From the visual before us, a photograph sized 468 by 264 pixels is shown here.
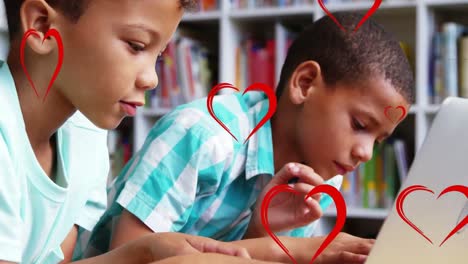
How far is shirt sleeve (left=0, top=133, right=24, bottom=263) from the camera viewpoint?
55 centimetres

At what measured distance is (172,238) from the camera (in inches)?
17.7

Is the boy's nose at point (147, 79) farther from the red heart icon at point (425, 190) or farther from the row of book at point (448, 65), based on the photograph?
the row of book at point (448, 65)

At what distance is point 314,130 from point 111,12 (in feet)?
1.34

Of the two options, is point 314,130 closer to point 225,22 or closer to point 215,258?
point 215,258

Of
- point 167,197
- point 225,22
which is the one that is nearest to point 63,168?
point 167,197

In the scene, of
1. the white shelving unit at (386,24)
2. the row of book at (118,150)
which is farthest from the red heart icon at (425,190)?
the row of book at (118,150)

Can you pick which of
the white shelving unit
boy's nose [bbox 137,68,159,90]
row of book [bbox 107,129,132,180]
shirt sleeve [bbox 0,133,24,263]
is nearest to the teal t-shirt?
shirt sleeve [bbox 0,133,24,263]

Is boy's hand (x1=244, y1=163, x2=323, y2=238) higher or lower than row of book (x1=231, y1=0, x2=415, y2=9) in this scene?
lower

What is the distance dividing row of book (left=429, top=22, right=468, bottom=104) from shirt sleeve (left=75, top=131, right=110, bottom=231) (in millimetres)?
1291

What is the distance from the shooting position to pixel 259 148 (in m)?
0.85

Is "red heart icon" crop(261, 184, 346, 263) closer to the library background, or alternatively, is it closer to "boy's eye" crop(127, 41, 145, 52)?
"boy's eye" crop(127, 41, 145, 52)

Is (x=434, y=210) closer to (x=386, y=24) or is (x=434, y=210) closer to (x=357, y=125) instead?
(x=357, y=125)

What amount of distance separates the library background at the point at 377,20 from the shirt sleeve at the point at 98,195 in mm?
1198

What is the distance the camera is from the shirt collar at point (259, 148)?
0.84 meters
